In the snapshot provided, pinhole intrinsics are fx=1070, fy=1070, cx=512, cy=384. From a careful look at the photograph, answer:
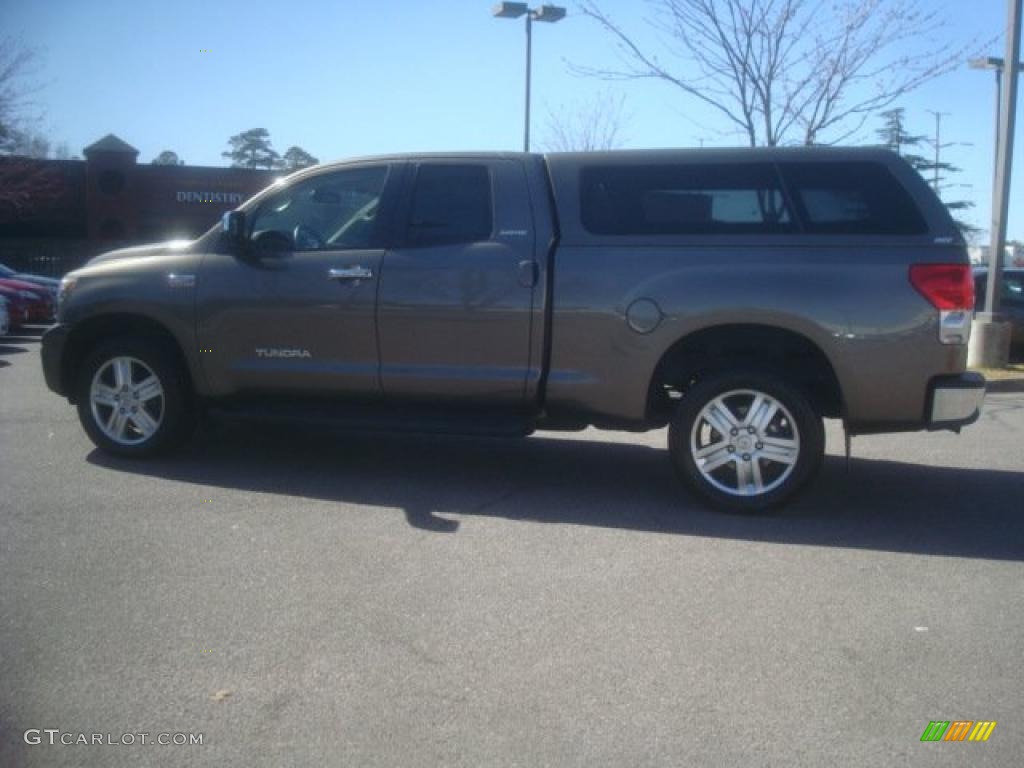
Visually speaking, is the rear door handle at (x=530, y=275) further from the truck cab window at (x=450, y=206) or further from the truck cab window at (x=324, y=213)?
the truck cab window at (x=324, y=213)

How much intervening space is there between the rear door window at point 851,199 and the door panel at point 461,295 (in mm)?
1589

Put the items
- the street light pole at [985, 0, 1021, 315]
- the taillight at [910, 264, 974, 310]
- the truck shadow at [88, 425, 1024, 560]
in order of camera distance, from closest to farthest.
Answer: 1. the taillight at [910, 264, 974, 310]
2. the truck shadow at [88, 425, 1024, 560]
3. the street light pole at [985, 0, 1021, 315]

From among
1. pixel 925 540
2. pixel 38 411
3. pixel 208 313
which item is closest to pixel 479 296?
pixel 208 313

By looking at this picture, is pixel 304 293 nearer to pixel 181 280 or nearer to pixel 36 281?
pixel 181 280

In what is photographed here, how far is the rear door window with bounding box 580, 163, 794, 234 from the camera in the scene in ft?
20.3

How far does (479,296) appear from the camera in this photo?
640 cm

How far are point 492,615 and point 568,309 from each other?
2317 millimetres

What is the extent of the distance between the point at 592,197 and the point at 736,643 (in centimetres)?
309

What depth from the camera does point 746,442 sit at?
615 centimetres

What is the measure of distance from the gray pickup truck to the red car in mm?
12524

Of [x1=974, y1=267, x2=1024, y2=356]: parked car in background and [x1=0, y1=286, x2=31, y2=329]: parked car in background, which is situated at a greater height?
[x1=974, y1=267, x2=1024, y2=356]: parked car in background

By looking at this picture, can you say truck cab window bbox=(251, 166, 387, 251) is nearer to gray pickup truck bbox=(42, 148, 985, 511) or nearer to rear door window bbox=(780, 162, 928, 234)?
gray pickup truck bbox=(42, 148, 985, 511)

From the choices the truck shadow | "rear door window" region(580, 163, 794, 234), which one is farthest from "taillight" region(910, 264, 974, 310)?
the truck shadow

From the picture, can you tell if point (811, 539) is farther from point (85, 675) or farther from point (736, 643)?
point (85, 675)
